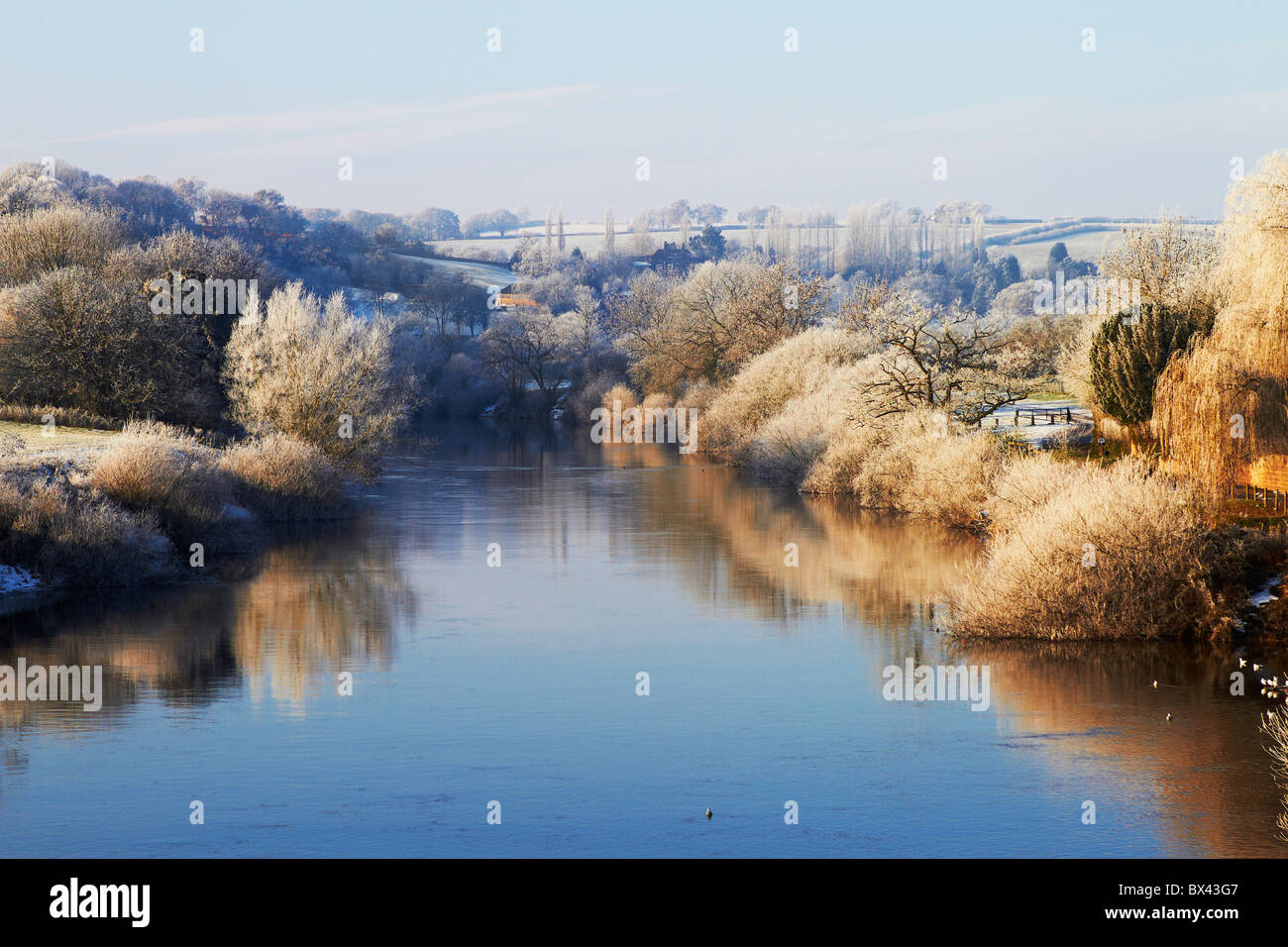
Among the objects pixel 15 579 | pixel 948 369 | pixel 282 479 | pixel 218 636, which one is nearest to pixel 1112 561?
pixel 218 636

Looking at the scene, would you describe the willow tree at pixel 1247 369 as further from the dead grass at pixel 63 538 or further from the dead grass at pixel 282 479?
the dead grass at pixel 282 479

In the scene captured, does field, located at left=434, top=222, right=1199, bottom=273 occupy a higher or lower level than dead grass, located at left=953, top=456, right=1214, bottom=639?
higher

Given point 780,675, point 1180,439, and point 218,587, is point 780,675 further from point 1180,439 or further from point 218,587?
point 218,587

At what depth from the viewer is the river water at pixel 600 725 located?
44.5ft

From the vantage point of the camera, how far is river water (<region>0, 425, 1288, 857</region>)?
1356 cm

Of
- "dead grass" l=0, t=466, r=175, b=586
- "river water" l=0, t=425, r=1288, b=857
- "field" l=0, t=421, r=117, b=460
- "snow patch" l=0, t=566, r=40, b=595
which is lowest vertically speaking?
"river water" l=0, t=425, r=1288, b=857

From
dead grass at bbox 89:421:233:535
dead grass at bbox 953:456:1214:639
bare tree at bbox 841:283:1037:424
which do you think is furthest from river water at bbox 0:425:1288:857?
bare tree at bbox 841:283:1037:424

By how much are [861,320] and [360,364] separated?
24.6 meters

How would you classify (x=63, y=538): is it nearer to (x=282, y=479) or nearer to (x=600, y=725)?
(x=282, y=479)

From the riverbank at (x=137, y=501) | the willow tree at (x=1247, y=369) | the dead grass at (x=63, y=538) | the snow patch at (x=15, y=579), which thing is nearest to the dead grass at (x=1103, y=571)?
the willow tree at (x=1247, y=369)

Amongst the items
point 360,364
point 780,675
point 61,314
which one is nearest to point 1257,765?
point 780,675

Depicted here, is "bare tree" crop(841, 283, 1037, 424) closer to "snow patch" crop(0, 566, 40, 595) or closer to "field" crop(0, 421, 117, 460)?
"field" crop(0, 421, 117, 460)

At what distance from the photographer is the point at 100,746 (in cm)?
1630

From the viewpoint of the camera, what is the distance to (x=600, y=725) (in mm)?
17500
